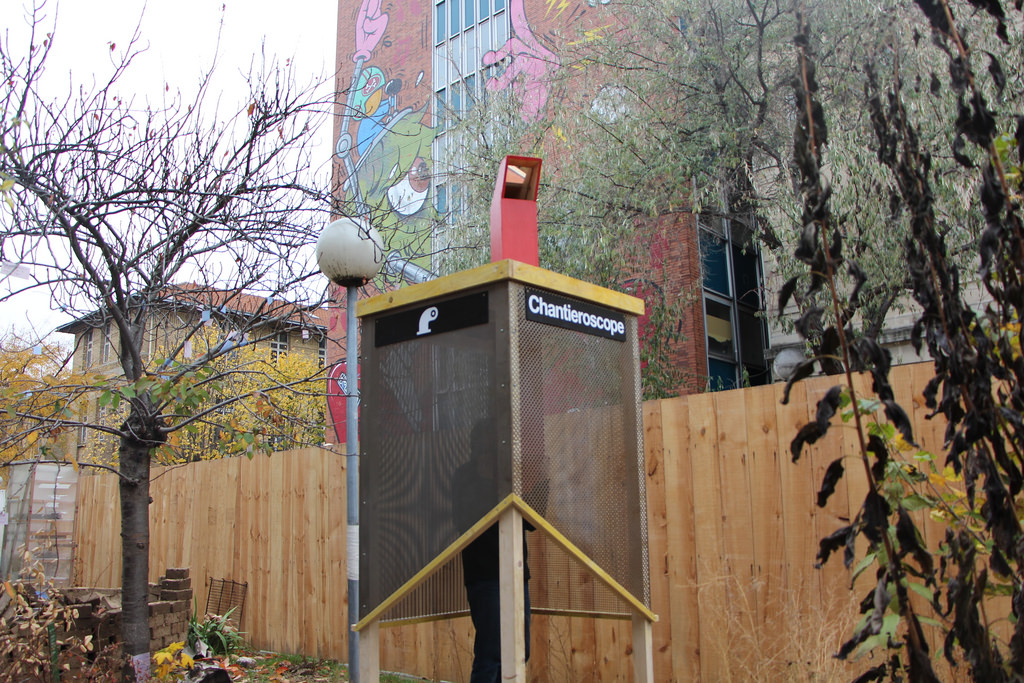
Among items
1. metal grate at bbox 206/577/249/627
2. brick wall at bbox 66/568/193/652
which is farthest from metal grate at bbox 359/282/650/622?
metal grate at bbox 206/577/249/627

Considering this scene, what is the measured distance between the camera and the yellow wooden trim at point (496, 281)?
3223 mm

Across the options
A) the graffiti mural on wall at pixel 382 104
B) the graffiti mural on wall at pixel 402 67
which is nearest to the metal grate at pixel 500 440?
the graffiti mural on wall at pixel 402 67

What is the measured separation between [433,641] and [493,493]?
12.2ft

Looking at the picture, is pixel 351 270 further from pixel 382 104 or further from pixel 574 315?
pixel 382 104

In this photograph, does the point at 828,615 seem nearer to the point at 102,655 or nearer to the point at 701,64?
the point at 102,655

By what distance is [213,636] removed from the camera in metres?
7.66

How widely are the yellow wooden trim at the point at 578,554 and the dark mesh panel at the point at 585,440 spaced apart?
47 mm

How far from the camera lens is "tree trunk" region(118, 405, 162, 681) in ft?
16.8

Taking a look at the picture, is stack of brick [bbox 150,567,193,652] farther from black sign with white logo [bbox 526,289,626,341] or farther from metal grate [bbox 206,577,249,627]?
black sign with white logo [bbox 526,289,626,341]

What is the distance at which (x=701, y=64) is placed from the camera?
10219mm

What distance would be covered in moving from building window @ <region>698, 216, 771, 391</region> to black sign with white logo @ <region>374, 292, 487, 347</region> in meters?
10.5

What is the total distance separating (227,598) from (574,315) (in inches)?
255

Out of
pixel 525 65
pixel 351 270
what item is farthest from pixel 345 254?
pixel 525 65

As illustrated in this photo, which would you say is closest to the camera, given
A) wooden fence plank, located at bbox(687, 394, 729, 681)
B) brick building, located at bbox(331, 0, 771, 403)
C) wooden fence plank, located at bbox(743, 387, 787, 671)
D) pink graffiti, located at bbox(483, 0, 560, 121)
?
wooden fence plank, located at bbox(743, 387, 787, 671)
